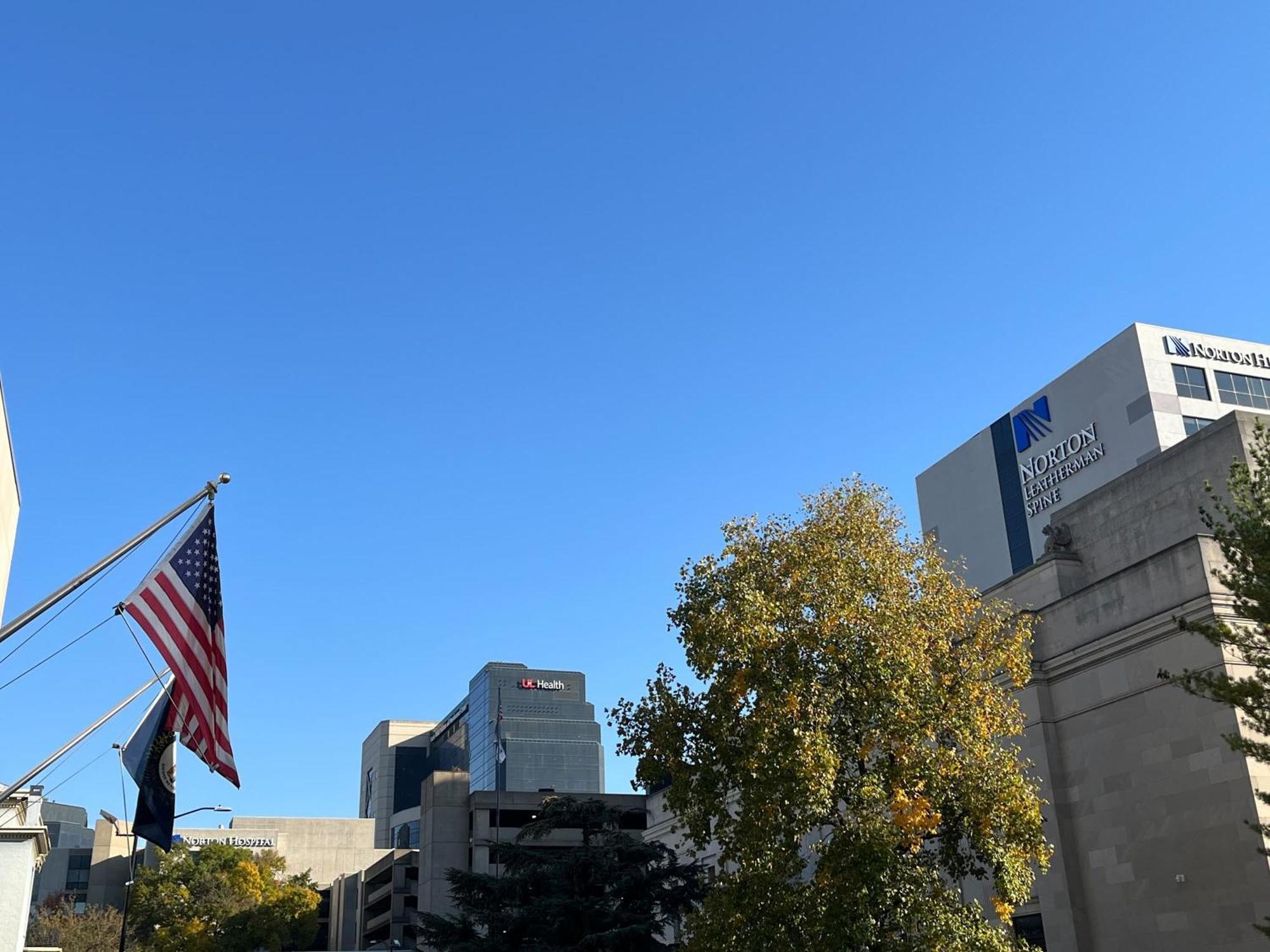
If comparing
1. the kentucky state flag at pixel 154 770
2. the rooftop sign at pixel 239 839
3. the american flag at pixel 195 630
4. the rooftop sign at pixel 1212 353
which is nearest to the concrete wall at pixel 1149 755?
the american flag at pixel 195 630

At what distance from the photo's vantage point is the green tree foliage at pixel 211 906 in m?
85.1

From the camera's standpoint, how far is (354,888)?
127688mm

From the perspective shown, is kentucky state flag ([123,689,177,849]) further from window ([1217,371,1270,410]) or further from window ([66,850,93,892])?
window ([66,850,93,892])

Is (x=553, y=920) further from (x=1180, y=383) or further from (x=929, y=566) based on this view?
(x=1180, y=383)

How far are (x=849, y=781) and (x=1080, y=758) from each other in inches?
378

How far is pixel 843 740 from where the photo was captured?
23.0 meters

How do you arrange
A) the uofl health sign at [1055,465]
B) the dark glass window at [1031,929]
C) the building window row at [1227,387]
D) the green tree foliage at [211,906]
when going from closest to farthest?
the dark glass window at [1031,929]
the building window row at [1227,387]
the uofl health sign at [1055,465]
the green tree foliage at [211,906]

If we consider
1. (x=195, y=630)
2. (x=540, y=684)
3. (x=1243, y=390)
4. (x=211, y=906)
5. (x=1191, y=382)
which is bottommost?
(x=195, y=630)

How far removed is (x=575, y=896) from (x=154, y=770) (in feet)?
58.5

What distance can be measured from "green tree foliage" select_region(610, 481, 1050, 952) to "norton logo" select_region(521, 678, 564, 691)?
15679 cm

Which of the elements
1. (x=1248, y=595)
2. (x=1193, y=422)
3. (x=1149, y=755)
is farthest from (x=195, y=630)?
(x=1193, y=422)

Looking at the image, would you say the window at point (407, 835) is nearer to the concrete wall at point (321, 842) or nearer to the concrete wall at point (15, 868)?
the concrete wall at point (321, 842)

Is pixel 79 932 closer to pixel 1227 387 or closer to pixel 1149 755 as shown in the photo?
pixel 1149 755

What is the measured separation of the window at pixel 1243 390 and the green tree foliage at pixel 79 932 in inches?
3007
